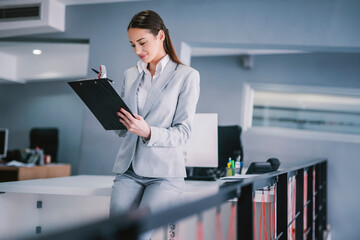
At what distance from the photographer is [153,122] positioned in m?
1.55

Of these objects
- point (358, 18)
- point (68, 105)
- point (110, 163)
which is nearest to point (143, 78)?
point (110, 163)

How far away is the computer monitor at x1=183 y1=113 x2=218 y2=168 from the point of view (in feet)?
8.65

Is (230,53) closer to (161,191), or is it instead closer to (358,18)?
(358,18)

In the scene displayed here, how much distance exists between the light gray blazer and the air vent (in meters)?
3.22

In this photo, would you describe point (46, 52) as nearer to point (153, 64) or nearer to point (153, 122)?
point (153, 64)

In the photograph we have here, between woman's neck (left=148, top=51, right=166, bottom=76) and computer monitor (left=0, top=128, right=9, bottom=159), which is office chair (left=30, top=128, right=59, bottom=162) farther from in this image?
Answer: woman's neck (left=148, top=51, right=166, bottom=76)

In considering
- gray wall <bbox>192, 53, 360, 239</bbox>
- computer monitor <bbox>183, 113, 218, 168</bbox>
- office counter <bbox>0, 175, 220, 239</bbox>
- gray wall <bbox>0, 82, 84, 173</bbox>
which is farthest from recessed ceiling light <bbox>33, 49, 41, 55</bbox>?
computer monitor <bbox>183, 113, 218, 168</bbox>

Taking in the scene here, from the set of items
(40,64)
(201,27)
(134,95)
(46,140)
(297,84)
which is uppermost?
(40,64)

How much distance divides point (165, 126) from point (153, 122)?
0.16ft

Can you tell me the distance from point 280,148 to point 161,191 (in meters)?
4.75

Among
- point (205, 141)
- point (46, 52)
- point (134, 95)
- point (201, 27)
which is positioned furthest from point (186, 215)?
point (46, 52)

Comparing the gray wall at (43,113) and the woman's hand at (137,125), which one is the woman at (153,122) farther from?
the gray wall at (43,113)

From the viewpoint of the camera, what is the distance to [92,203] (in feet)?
7.97

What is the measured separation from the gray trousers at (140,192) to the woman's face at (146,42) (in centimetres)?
47
